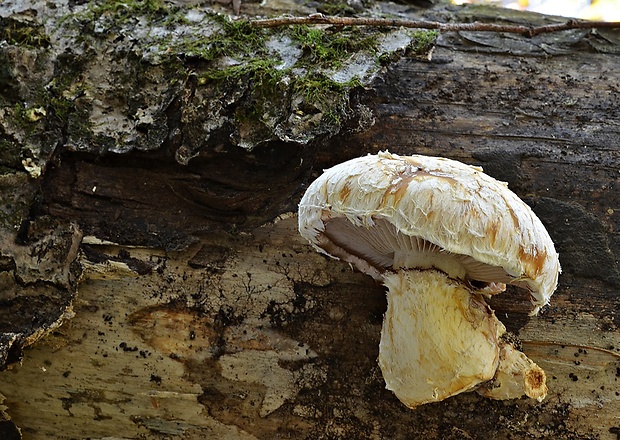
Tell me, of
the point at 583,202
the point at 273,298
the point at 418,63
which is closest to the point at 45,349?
the point at 273,298

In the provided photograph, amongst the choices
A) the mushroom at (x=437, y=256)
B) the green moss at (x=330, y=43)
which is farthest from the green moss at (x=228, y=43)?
the mushroom at (x=437, y=256)

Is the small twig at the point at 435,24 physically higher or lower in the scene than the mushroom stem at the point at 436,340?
higher

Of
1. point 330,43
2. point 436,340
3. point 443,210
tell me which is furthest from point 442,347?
point 330,43

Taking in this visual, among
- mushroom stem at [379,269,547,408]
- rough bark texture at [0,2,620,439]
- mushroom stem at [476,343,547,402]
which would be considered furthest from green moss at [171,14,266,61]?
mushroom stem at [476,343,547,402]

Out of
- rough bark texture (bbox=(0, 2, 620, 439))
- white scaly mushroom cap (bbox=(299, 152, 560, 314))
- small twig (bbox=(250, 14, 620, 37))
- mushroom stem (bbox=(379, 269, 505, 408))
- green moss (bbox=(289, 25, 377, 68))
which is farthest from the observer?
small twig (bbox=(250, 14, 620, 37))

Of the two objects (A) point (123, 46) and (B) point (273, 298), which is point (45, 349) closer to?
(B) point (273, 298)

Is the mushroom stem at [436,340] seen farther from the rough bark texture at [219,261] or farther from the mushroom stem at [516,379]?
the rough bark texture at [219,261]

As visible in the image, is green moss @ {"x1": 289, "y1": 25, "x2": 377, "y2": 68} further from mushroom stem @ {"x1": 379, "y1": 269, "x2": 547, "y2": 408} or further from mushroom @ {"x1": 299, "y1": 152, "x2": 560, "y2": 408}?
mushroom stem @ {"x1": 379, "y1": 269, "x2": 547, "y2": 408}
